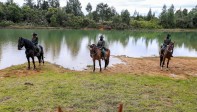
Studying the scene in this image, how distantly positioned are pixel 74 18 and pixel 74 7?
2111 cm

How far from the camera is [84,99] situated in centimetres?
1009

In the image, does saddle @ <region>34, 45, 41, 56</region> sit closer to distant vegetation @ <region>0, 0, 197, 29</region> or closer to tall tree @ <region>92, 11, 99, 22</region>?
distant vegetation @ <region>0, 0, 197, 29</region>

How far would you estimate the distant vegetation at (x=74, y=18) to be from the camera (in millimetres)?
82625

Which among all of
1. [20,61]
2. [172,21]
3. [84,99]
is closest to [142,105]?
[84,99]

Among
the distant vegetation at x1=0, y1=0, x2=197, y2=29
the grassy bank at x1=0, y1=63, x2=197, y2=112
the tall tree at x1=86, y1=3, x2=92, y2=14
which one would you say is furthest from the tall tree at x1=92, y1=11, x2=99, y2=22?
the grassy bank at x1=0, y1=63, x2=197, y2=112

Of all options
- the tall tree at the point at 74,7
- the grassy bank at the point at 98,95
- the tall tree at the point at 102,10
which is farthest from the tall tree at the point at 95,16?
the grassy bank at the point at 98,95

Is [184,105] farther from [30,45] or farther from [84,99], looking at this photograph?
[30,45]

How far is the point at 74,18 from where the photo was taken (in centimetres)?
8725

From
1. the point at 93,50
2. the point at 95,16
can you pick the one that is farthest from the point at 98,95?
the point at 95,16

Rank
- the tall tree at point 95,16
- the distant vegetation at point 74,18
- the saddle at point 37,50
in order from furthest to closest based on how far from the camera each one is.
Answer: the tall tree at point 95,16 → the distant vegetation at point 74,18 → the saddle at point 37,50

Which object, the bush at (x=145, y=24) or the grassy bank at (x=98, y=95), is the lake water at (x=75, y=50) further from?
the bush at (x=145, y=24)

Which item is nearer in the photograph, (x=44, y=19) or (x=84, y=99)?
(x=84, y=99)

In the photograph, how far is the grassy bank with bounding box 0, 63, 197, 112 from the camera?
9375mm

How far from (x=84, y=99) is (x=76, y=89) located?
1490 mm
